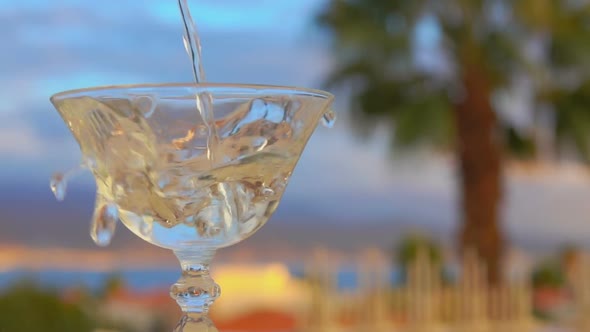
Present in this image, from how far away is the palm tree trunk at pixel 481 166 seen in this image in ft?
20.6

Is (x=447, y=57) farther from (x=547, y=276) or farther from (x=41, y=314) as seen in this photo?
(x=41, y=314)

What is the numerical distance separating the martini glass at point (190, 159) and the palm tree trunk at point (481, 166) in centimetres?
583

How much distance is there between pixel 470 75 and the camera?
626 cm

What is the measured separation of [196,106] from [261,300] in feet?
14.5

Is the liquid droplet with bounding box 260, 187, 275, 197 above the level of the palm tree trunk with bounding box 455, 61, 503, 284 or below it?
below

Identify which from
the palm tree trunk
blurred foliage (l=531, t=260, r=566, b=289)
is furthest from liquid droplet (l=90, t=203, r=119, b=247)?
blurred foliage (l=531, t=260, r=566, b=289)

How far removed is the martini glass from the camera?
0.55 metres

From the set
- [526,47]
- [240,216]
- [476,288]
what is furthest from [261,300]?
[240,216]

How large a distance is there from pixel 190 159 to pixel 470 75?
593 cm

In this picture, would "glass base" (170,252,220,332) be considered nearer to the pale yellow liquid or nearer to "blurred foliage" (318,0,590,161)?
the pale yellow liquid

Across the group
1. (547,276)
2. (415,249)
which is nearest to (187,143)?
(415,249)

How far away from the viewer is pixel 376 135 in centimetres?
668

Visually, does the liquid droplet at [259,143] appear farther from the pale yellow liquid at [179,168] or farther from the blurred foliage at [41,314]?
the blurred foliage at [41,314]

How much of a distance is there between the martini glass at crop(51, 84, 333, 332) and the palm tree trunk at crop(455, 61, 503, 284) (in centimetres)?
583
